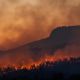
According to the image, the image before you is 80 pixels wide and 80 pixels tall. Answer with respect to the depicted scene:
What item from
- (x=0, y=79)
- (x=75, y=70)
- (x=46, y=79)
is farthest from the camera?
(x=75, y=70)

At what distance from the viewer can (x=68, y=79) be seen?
139625mm

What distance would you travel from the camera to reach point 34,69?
199m

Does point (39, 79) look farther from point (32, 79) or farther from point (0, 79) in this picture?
point (0, 79)

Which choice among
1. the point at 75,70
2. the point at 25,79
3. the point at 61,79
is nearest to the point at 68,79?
the point at 61,79

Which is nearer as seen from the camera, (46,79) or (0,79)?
(0,79)

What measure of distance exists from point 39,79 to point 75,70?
52.5 metres

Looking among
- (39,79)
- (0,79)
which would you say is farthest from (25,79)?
(0,79)

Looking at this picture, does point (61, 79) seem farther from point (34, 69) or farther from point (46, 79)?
point (34, 69)

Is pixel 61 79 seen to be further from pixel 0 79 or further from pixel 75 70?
pixel 75 70

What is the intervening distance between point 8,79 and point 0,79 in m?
8.22

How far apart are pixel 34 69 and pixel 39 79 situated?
51.3m

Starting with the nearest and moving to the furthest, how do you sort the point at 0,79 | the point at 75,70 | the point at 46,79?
1. the point at 0,79
2. the point at 46,79
3. the point at 75,70

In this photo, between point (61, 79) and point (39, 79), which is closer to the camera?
point (61, 79)

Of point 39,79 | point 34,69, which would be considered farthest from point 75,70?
point 39,79
